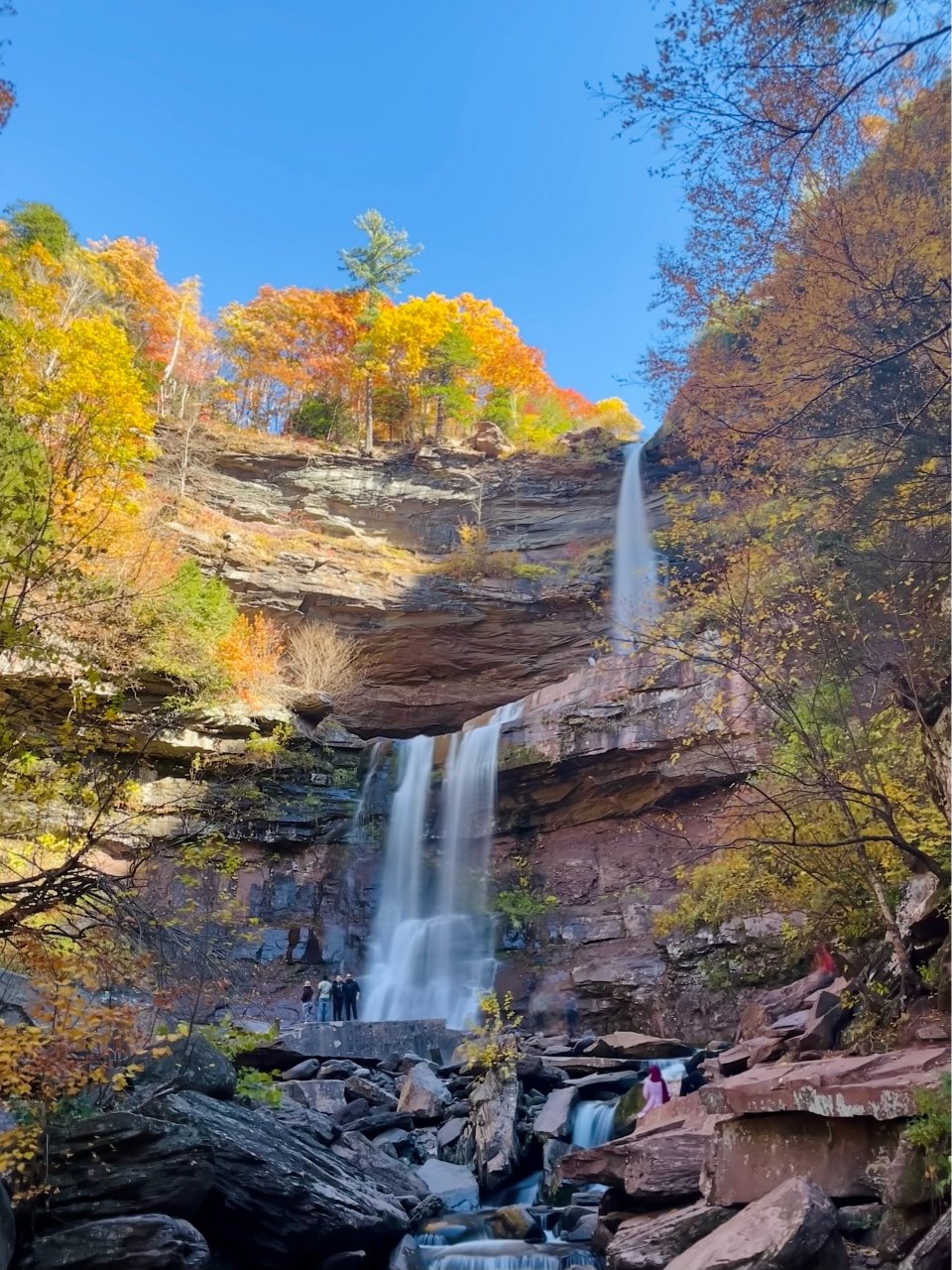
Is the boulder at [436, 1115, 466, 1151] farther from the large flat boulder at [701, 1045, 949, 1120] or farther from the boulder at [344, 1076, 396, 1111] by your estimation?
the large flat boulder at [701, 1045, 949, 1120]

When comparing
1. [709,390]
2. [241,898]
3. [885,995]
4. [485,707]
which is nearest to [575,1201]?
[885,995]

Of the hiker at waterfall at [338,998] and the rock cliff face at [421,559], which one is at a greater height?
the rock cliff face at [421,559]

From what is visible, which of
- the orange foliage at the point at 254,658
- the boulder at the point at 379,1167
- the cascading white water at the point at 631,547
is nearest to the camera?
the boulder at the point at 379,1167

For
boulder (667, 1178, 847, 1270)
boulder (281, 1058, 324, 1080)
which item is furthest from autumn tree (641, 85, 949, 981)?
boulder (281, 1058, 324, 1080)

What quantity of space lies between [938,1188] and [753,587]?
7013mm

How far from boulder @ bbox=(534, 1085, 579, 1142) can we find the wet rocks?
1.50m

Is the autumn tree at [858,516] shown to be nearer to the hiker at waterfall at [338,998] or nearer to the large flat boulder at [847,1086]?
the large flat boulder at [847,1086]

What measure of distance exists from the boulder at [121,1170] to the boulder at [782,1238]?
364 cm

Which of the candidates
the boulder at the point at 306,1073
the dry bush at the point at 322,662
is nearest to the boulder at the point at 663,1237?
the boulder at the point at 306,1073

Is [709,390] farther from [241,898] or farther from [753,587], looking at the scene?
[241,898]

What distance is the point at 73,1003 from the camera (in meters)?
5.69

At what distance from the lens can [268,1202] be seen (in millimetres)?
6785

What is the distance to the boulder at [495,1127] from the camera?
9234mm

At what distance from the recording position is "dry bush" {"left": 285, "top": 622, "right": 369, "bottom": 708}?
2427 cm
